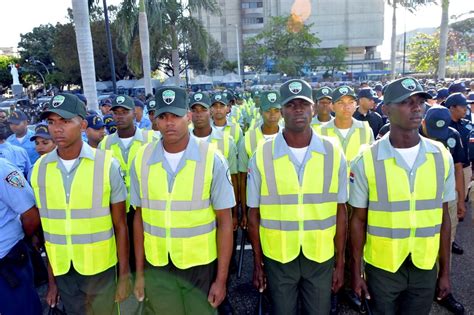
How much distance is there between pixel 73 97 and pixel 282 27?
35890 mm

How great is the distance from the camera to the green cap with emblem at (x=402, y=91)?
2.37 metres

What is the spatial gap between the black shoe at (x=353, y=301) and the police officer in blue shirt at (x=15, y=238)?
2.76 m

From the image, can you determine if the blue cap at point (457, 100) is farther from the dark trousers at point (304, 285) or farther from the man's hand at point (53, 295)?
the man's hand at point (53, 295)

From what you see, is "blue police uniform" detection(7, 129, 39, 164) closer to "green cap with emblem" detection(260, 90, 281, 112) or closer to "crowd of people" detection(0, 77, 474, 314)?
"crowd of people" detection(0, 77, 474, 314)

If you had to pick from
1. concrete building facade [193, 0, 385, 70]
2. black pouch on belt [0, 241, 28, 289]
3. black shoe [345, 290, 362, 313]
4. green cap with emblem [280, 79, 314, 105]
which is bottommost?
black shoe [345, 290, 362, 313]

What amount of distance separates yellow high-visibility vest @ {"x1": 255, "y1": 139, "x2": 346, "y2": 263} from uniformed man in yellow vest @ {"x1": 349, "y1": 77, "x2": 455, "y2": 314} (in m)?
0.19

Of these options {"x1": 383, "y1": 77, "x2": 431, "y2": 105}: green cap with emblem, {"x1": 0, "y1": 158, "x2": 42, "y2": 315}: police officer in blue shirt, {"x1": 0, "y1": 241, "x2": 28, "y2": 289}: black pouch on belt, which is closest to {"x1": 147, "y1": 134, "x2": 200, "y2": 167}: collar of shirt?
{"x1": 0, "y1": 158, "x2": 42, "y2": 315}: police officer in blue shirt

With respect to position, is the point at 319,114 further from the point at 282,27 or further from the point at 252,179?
the point at 282,27

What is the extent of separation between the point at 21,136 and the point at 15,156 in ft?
3.89

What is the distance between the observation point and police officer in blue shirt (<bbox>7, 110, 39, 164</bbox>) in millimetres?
5504

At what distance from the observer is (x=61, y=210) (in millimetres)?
2564

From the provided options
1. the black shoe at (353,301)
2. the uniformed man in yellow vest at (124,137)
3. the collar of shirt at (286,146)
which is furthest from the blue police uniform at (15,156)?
the black shoe at (353,301)

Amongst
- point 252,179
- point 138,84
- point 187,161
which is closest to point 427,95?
point 252,179

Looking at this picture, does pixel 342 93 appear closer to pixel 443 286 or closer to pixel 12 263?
pixel 443 286
